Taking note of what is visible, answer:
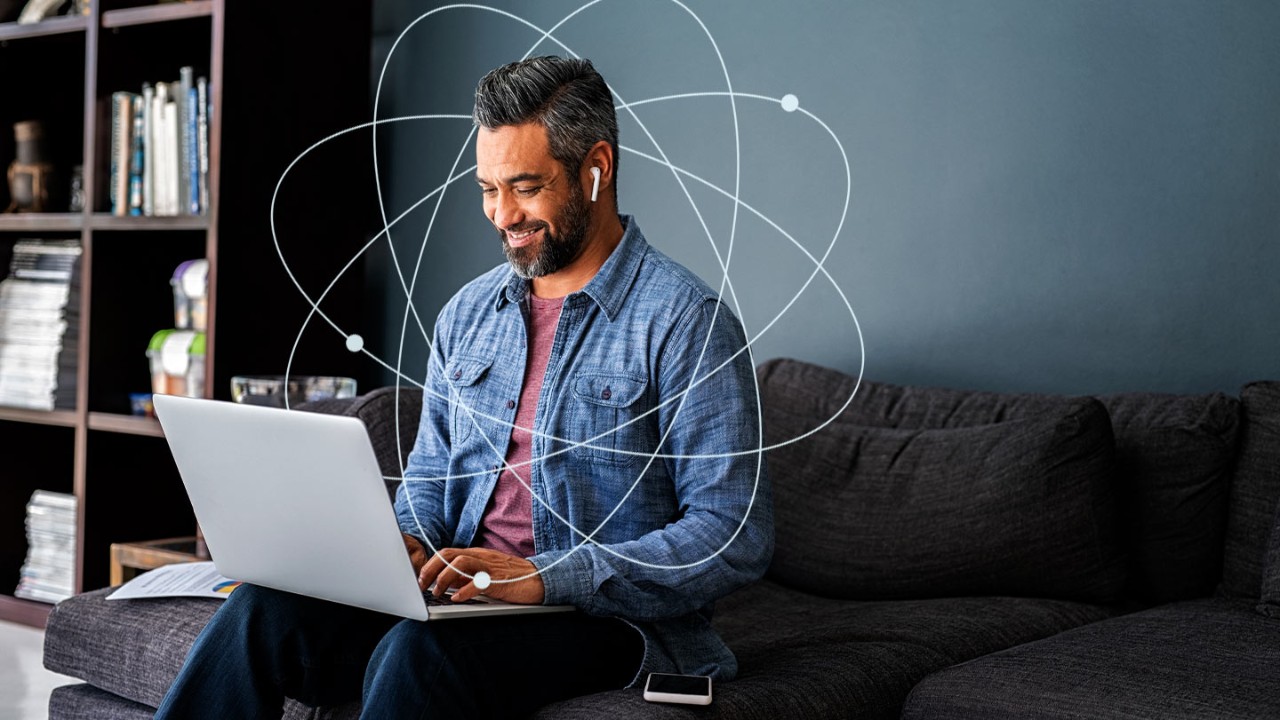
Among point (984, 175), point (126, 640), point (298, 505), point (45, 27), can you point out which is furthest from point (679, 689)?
point (45, 27)

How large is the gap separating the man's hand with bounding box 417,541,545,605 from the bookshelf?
1823 mm

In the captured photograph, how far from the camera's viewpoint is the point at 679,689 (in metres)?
1.58

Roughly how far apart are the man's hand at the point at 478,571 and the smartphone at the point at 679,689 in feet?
0.58

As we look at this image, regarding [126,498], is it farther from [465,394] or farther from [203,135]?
[465,394]

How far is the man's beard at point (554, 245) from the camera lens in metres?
1.86

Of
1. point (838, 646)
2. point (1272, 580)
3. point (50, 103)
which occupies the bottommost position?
point (838, 646)

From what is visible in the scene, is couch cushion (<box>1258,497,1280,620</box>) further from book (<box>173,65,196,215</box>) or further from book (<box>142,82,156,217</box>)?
book (<box>142,82,156,217</box>)

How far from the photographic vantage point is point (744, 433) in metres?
1.71

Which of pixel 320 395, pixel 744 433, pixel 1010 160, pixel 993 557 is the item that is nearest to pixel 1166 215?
pixel 1010 160

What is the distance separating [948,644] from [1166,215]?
1087 mm

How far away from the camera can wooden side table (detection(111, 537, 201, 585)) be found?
2773 millimetres

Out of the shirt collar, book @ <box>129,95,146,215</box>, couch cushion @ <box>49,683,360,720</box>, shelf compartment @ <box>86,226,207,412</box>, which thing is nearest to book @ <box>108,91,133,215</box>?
book @ <box>129,95,146,215</box>

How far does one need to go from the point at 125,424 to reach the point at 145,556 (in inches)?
27.1

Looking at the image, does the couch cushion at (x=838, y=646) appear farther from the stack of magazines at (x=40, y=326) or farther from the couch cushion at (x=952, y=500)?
the stack of magazines at (x=40, y=326)
